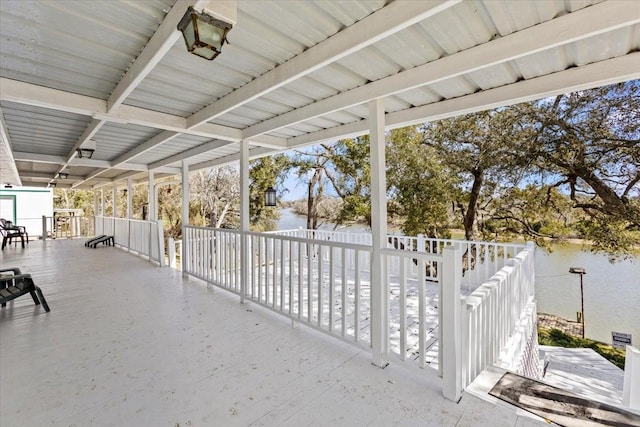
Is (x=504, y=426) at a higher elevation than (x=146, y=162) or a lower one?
lower

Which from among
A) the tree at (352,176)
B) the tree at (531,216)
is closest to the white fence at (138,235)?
the tree at (352,176)

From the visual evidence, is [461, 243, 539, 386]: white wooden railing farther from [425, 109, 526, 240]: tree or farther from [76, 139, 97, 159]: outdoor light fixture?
[76, 139, 97, 159]: outdoor light fixture

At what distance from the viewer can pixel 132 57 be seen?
7.30 ft

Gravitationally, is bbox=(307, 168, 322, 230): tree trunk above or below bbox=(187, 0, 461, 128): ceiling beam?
below

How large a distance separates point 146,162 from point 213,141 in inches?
132

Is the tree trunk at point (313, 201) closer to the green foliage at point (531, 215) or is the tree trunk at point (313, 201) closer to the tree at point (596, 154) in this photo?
the green foliage at point (531, 215)

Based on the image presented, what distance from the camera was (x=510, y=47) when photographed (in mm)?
1842

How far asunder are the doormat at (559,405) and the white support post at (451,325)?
0.31m

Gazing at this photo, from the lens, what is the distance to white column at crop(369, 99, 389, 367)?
2637 mm

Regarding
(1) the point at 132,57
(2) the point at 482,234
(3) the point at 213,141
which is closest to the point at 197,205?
(3) the point at 213,141

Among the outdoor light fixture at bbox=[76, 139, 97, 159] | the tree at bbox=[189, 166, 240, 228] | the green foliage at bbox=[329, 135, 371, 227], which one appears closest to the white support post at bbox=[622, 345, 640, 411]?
the outdoor light fixture at bbox=[76, 139, 97, 159]

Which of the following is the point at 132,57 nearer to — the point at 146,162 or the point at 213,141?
the point at 213,141

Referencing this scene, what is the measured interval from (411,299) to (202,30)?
4336 millimetres

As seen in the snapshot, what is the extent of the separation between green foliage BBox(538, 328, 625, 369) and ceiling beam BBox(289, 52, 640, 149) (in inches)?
286
